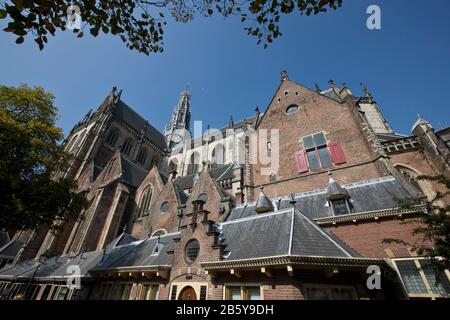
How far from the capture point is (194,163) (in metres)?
43.1

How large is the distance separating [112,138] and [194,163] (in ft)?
51.9

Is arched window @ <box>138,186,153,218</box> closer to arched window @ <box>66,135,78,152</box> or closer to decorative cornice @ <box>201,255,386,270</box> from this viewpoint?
decorative cornice @ <box>201,255,386,270</box>

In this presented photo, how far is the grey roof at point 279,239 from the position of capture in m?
7.09

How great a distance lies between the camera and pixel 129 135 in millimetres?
41812

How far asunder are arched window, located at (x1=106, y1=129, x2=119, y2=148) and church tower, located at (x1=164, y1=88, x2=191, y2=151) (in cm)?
1920

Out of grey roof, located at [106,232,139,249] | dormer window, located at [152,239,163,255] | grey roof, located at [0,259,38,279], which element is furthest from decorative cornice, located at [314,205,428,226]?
grey roof, located at [0,259,38,279]

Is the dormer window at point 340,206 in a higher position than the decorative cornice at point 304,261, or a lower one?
higher

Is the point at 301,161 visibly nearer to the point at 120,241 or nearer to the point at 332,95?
the point at 332,95

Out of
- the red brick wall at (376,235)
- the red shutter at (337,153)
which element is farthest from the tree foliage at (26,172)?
the red shutter at (337,153)

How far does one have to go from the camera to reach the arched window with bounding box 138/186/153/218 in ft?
70.7

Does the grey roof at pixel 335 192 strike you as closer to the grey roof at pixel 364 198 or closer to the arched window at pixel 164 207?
the grey roof at pixel 364 198

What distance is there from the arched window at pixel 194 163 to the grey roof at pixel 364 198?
29.5 metres

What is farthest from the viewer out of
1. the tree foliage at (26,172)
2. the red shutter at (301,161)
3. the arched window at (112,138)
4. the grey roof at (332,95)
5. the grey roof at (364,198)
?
the arched window at (112,138)

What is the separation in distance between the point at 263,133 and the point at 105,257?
15336 mm
